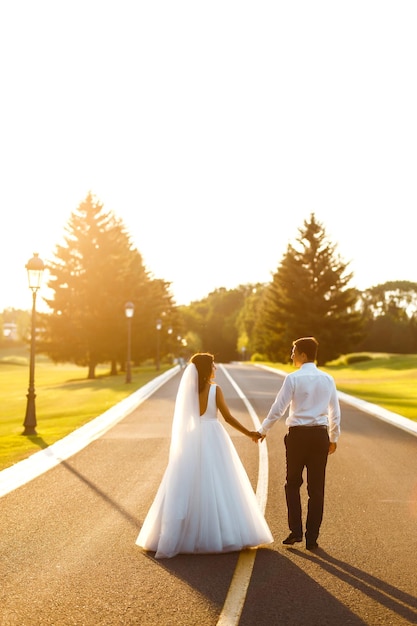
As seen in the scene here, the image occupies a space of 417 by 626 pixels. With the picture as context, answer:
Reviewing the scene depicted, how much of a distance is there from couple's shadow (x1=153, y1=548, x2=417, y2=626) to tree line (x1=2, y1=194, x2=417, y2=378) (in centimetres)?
4590

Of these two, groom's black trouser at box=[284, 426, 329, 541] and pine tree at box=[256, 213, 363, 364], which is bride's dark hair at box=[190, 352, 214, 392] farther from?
pine tree at box=[256, 213, 363, 364]

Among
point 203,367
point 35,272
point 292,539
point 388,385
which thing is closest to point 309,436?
point 292,539

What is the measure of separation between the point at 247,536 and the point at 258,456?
291 inches

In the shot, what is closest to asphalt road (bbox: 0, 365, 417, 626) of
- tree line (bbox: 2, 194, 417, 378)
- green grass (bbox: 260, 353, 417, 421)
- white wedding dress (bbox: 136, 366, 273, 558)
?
white wedding dress (bbox: 136, 366, 273, 558)

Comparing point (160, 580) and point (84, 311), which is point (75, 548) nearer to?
point (160, 580)

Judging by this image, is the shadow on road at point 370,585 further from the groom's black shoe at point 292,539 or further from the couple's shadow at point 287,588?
the groom's black shoe at point 292,539

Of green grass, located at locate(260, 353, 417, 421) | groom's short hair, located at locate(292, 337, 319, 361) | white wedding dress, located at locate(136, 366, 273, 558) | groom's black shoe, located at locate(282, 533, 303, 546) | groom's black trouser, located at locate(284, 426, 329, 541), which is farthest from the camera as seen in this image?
green grass, located at locate(260, 353, 417, 421)

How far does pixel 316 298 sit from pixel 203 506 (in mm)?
74000

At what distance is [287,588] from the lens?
21.7 ft

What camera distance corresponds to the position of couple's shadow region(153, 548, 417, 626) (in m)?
5.90

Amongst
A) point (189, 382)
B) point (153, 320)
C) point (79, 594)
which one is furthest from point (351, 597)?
point (153, 320)

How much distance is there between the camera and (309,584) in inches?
266

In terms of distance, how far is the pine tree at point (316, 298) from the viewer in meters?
80.0

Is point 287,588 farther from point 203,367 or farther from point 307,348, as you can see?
point 307,348
